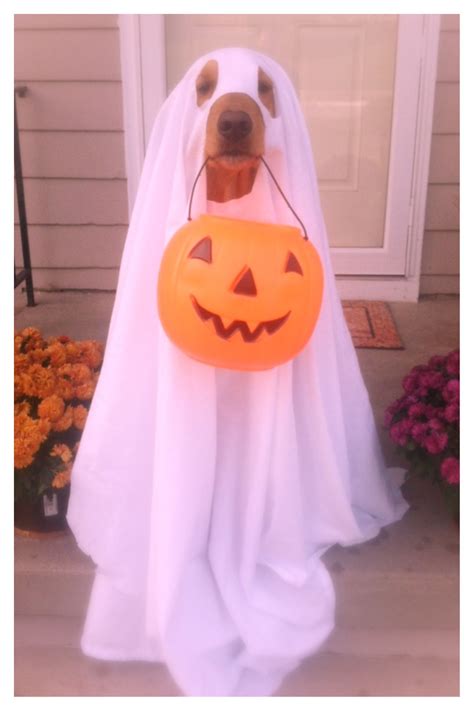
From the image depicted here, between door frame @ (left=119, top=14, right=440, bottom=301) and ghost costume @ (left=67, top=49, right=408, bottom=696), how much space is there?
2.07 metres

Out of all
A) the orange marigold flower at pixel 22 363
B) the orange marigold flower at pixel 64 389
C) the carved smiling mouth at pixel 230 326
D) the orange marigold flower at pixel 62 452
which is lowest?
the orange marigold flower at pixel 62 452

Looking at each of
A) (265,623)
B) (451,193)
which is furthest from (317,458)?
(451,193)

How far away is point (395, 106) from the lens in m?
4.04

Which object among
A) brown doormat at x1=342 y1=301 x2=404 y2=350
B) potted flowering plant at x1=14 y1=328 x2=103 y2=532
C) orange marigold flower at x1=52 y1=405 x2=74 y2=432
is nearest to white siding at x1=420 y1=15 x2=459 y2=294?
brown doormat at x1=342 y1=301 x2=404 y2=350

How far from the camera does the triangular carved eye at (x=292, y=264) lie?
1736 millimetres

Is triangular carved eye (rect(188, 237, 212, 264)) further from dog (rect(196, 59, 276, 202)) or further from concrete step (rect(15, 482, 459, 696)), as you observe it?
concrete step (rect(15, 482, 459, 696))

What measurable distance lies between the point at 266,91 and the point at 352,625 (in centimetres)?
169

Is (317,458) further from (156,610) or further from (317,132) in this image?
(317,132)

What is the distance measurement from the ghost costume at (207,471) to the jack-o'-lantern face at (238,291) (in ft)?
0.61

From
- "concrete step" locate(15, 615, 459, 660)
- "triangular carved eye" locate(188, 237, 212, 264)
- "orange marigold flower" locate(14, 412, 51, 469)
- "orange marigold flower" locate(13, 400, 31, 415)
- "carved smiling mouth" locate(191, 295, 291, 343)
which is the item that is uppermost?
"triangular carved eye" locate(188, 237, 212, 264)

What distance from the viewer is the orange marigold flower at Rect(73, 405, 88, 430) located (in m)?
2.37

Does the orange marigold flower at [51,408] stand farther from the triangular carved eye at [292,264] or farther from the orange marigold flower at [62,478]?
the triangular carved eye at [292,264]

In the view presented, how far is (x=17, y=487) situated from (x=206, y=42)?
291 cm

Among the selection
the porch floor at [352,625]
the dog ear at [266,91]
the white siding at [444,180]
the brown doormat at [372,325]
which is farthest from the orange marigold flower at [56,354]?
the white siding at [444,180]
